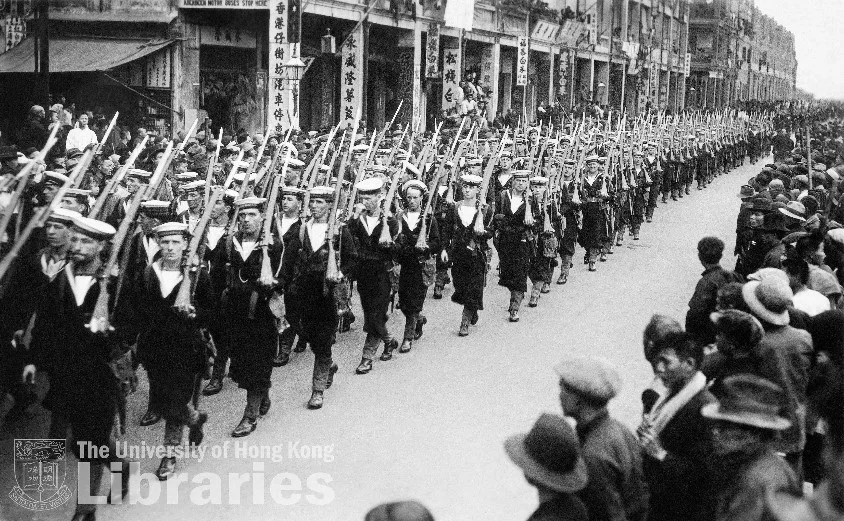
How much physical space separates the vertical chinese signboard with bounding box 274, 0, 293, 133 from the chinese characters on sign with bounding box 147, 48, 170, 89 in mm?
2260

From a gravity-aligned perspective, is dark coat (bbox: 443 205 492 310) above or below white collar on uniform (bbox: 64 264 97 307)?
below

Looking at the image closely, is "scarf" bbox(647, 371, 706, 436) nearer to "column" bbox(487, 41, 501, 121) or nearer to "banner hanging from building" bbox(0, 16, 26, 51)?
"banner hanging from building" bbox(0, 16, 26, 51)

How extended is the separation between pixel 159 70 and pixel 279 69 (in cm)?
272

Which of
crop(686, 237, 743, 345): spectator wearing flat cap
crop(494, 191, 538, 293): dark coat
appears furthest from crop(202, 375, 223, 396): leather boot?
crop(494, 191, 538, 293): dark coat

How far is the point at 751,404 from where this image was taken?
3.76 m

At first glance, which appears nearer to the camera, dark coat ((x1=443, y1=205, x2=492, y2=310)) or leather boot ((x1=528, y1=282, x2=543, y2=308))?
dark coat ((x1=443, y1=205, x2=492, y2=310))

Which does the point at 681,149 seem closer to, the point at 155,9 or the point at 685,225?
the point at 685,225

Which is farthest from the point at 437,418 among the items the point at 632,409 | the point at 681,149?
the point at 681,149

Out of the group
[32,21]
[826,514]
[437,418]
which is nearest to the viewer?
[826,514]

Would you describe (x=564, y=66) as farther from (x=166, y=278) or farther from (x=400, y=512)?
(x=400, y=512)

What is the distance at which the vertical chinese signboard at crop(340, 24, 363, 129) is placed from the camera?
2502cm

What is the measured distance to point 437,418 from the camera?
7.70 m

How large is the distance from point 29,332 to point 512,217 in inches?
255

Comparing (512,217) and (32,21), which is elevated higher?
(32,21)
